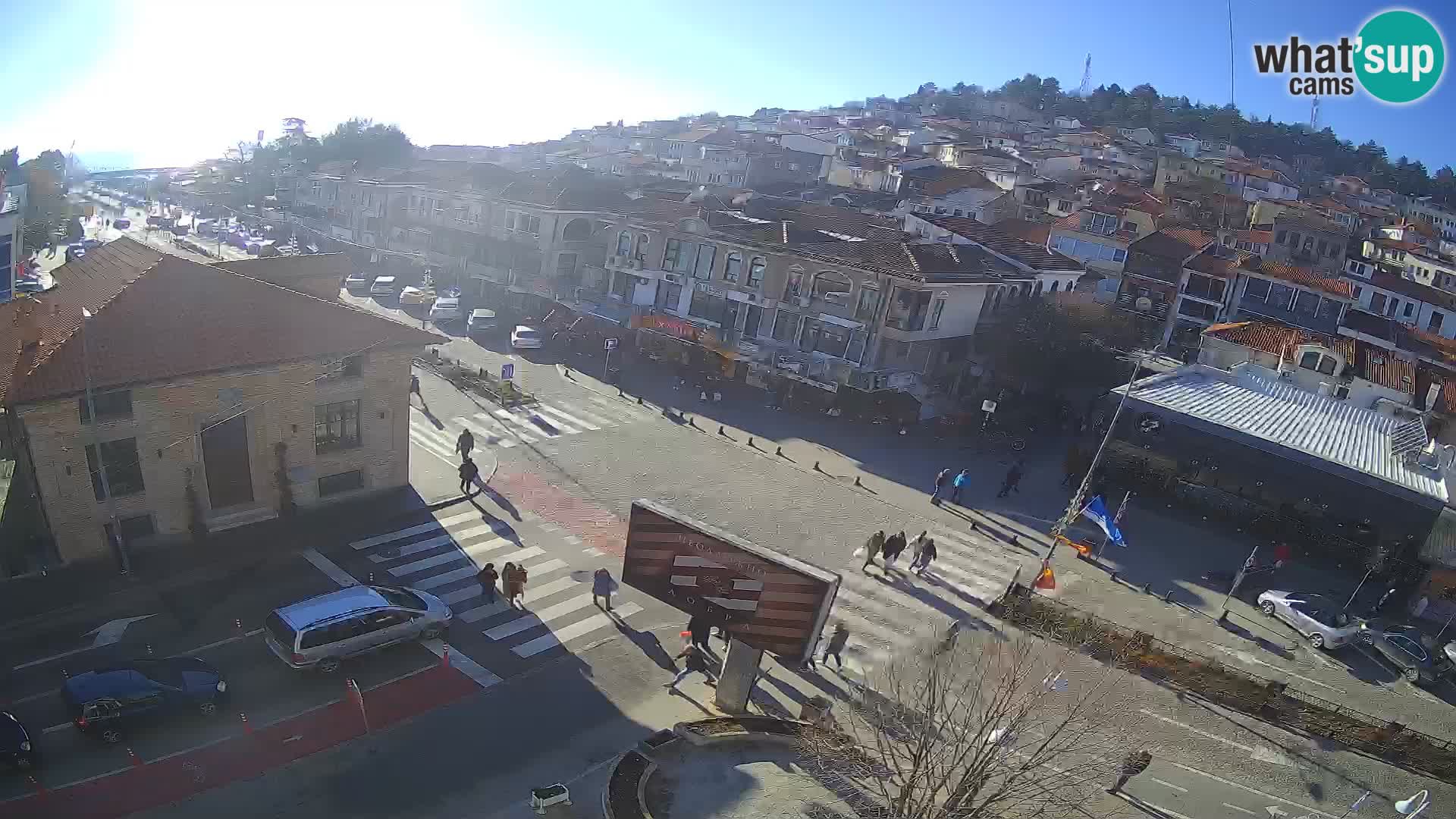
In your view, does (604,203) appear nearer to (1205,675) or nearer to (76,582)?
(76,582)

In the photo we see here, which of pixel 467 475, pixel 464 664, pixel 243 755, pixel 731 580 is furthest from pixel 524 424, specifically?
pixel 243 755

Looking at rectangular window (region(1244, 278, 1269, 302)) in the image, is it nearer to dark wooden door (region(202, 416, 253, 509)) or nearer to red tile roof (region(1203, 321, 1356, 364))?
red tile roof (region(1203, 321, 1356, 364))

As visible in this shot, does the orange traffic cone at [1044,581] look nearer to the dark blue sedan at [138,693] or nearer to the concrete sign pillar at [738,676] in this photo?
the concrete sign pillar at [738,676]

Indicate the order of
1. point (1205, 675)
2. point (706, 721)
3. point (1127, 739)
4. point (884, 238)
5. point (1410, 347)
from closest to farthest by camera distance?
point (706, 721) → point (1127, 739) → point (1205, 675) → point (884, 238) → point (1410, 347)

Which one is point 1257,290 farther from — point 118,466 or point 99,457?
point 99,457

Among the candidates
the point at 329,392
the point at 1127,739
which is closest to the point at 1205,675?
the point at 1127,739

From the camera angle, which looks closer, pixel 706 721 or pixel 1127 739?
pixel 706 721
